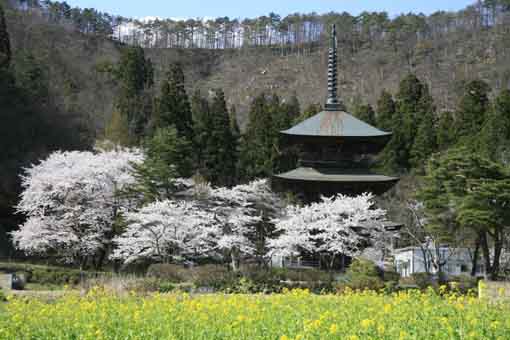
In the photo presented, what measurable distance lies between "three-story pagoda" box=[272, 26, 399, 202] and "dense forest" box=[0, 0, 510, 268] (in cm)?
249

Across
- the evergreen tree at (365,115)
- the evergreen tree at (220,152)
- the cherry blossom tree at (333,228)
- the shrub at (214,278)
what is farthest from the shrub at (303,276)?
the evergreen tree at (365,115)

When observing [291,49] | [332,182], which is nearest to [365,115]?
[332,182]

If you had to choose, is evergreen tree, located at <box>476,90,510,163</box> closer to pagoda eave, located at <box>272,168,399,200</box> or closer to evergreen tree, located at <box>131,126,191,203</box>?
pagoda eave, located at <box>272,168,399,200</box>

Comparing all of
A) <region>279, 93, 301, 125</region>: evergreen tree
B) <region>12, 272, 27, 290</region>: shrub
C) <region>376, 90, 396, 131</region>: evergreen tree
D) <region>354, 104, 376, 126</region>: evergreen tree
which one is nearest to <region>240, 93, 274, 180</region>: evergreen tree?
<region>279, 93, 301, 125</region>: evergreen tree

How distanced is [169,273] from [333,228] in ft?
21.1

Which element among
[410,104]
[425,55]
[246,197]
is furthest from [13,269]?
[425,55]

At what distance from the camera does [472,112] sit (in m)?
34.6

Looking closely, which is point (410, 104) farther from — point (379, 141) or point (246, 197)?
point (246, 197)

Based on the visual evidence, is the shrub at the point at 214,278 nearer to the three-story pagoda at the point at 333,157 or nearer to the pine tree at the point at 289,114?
the three-story pagoda at the point at 333,157

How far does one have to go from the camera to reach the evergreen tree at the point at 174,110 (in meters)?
32.3

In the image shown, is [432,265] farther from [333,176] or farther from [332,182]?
[332,182]

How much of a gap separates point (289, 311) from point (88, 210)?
16630 mm

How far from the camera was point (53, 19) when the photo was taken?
7075 cm

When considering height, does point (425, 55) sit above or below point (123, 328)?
above
